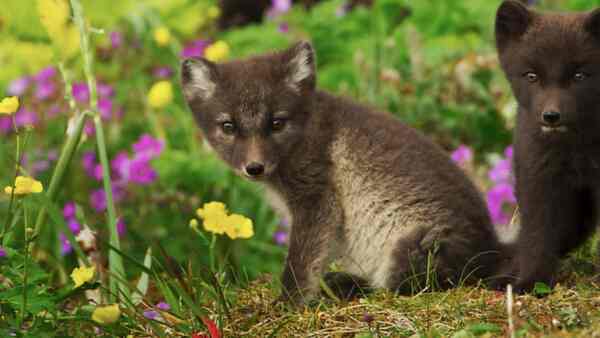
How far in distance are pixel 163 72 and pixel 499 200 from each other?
4.61m

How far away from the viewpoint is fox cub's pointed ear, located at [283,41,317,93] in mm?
5172

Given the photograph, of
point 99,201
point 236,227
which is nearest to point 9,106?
point 236,227

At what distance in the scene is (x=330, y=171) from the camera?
5.14 metres

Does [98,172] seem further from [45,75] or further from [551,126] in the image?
[551,126]

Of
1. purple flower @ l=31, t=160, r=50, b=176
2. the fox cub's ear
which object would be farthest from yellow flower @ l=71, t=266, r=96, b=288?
purple flower @ l=31, t=160, r=50, b=176

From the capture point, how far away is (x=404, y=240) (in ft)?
16.0

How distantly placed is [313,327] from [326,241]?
0.96 metres

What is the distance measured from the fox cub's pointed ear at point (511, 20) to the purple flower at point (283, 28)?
4.79 meters

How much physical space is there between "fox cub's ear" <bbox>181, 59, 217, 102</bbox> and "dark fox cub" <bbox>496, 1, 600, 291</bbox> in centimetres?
164

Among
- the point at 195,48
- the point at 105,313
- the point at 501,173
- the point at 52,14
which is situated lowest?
the point at 501,173

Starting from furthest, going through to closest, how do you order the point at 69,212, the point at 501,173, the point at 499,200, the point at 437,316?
the point at 69,212 < the point at 501,173 < the point at 499,200 < the point at 437,316

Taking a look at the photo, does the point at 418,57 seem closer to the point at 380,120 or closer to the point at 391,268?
the point at 380,120

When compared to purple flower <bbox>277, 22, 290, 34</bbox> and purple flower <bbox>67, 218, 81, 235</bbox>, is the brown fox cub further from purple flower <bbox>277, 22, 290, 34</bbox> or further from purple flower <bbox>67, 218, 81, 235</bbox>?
purple flower <bbox>277, 22, 290, 34</bbox>

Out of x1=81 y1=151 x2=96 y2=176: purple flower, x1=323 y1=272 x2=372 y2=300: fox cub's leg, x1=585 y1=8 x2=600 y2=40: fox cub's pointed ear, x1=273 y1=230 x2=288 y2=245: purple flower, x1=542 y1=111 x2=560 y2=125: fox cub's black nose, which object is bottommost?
x1=273 y1=230 x2=288 y2=245: purple flower
